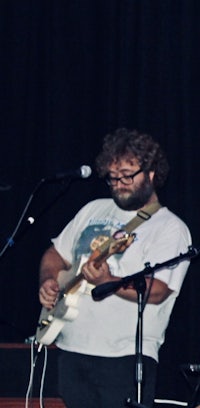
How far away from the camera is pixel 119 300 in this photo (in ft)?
11.9

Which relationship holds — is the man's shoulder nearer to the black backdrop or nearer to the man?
the man

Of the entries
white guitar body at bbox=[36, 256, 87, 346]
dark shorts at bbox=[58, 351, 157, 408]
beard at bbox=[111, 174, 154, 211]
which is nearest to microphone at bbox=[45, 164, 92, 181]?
beard at bbox=[111, 174, 154, 211]

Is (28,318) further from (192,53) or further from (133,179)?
(192,53)

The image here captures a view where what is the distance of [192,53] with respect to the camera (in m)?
4.50

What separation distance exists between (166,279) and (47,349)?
924 millimetres

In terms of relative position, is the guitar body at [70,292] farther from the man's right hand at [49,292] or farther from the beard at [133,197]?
the beard at [133,197]

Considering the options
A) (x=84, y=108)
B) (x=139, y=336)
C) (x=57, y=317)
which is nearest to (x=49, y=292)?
(x=57, y=317)

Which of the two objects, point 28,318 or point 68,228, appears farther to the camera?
point 28,318

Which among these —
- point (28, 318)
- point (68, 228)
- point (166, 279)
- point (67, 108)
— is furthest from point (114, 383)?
point (67, 108)

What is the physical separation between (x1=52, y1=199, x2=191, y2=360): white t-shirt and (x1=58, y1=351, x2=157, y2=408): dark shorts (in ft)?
0.13

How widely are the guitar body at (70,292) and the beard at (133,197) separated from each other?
167mm

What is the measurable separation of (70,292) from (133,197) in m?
Answer: 0.50

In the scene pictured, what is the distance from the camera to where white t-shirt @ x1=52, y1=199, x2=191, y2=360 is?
3.60 m

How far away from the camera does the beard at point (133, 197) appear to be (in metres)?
3.77
